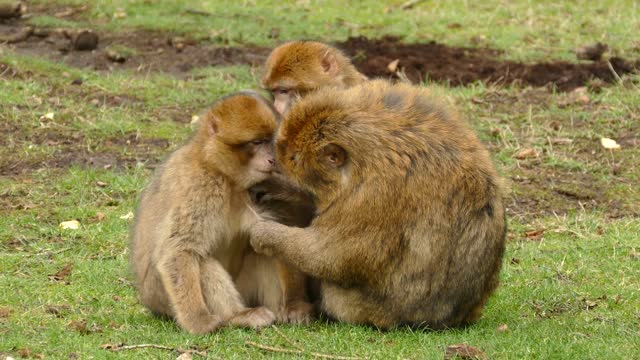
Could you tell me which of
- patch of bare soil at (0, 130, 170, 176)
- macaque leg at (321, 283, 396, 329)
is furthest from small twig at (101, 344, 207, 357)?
patch of bare soil at (0, 130, 170, 176)

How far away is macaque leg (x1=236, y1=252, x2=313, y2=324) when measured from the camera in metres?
6.21

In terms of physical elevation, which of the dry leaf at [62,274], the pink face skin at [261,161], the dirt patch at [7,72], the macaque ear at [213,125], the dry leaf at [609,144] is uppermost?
the macaque ear at [213,125]

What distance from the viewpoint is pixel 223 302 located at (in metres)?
6.00

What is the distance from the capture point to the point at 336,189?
5.79m

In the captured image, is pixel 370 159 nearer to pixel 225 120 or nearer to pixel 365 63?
pixel 225 120

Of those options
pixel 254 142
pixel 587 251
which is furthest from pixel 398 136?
pixel 587 251

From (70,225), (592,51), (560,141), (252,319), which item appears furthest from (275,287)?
(592,51)

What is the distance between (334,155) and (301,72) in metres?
2.33

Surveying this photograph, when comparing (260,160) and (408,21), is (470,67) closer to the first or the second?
(408,21)

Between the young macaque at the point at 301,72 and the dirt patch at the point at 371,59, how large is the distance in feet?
13.2

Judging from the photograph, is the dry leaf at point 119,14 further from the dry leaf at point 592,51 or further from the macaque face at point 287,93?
the macaque face at point 287,93

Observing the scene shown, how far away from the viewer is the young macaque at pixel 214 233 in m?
5.91

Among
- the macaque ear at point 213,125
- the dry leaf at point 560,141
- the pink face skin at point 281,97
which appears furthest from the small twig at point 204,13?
the macaque ear at point 213,125

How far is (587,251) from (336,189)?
8.59 feet
